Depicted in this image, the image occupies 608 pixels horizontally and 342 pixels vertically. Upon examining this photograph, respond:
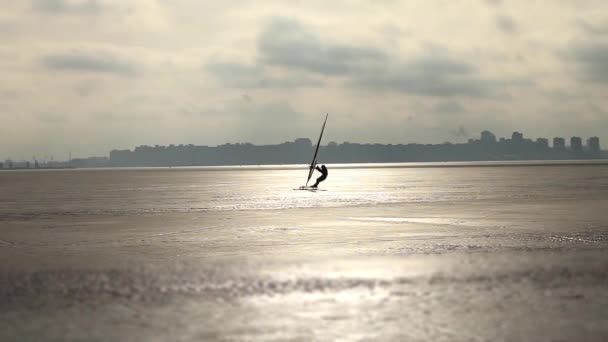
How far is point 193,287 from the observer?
16.4 m

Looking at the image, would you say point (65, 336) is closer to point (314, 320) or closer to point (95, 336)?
point (95, 336)

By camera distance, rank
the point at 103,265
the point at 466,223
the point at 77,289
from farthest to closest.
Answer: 1. the point at 466,223
2. the point at 103,265
3. the point at 77,289

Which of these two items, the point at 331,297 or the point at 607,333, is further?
the point at 331,297

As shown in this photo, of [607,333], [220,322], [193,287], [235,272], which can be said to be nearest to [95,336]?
[220,322]

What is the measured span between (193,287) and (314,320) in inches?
192

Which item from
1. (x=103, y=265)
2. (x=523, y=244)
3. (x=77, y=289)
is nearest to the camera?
(x=77, y=289)

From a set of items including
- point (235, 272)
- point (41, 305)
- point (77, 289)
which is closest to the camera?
point (41, 305)

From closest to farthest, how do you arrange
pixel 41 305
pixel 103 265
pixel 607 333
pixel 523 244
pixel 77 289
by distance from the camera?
pixel 607 333
pixel 41 305
pixel 77 289
pixel 103 265
pixel 523 244

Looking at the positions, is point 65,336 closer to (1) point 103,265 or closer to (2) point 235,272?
(2) point 235,272

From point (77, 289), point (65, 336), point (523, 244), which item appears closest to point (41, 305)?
point (77, 289)

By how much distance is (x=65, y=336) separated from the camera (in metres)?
11.6

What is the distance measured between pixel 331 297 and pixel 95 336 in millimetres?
5223

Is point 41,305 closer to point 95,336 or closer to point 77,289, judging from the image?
point 77,289

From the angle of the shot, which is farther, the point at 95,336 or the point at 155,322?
the point at 155,322
